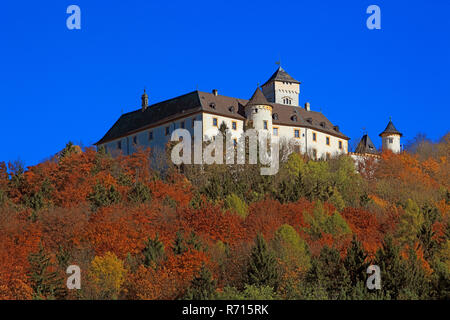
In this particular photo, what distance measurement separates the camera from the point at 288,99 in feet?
303

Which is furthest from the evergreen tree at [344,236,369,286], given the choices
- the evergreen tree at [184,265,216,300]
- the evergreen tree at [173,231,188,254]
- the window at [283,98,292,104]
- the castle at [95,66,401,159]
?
the window at [283,98,292,104]

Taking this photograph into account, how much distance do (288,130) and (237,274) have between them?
36.7 m

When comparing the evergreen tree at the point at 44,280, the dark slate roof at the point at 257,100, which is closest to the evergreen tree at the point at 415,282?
the evergreen tree at the point at 44,280

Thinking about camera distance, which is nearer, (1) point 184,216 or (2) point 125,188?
(1) point 184,216

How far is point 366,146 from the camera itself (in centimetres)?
9356

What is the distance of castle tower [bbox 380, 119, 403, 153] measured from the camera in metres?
89.8

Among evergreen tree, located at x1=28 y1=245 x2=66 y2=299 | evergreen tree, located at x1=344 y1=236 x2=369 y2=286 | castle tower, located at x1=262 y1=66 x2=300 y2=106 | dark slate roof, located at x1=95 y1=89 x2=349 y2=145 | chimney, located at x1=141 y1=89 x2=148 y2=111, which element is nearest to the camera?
evergreen tree, located at x1=28 y1=245 x2=66 y2=299

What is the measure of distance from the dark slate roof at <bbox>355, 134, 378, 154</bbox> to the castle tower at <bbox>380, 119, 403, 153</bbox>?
160 cm

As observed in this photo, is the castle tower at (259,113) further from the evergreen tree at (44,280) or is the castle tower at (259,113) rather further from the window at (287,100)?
the evergreen tree at (44,280)

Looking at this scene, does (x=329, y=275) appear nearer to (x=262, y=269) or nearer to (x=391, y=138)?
(x=262, y=269)

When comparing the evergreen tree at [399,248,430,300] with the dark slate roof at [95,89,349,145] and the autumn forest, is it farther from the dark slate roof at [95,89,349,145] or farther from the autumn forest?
the dark slate roof at [95,89,349,145]

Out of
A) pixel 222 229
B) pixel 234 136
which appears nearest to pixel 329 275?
pixel 222 229
